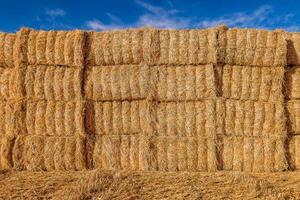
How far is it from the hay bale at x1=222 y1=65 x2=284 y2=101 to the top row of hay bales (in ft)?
0.66

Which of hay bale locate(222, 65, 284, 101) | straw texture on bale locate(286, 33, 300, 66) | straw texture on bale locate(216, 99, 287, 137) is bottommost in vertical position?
straw texture on bale locate(216, 99, 287, 137)

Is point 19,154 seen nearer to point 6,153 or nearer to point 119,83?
point 6,153

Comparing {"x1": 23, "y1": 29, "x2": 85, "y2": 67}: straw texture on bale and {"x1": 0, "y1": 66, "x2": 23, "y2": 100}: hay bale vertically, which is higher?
{"x1": 23, "y1": 29, "x2": 85, "y2": 67}: straw texture on bale

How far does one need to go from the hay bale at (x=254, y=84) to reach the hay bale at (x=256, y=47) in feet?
0.66

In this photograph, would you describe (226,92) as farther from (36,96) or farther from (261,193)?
(36,96)

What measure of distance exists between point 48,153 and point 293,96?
5.11 meters

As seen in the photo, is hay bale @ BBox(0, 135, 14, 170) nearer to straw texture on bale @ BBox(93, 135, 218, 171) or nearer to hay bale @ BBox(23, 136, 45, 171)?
hay bale @ BBox(23, 136, 45, 171)

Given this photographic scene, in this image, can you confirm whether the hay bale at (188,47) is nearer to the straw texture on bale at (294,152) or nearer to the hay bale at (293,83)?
the hay bale at (293,83)

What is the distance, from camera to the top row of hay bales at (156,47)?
10945 millimetres

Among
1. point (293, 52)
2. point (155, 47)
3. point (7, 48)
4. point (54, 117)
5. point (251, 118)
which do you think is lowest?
point (251, 118)

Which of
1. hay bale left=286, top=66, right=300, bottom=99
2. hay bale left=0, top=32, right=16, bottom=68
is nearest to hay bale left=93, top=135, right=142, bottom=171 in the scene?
hay bale left=0, top=32, right=16, bottom=68

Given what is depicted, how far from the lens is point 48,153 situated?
10.9 meters

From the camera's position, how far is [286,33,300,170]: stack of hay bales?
1106cm

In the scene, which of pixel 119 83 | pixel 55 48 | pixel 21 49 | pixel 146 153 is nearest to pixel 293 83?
pixel 146 153
